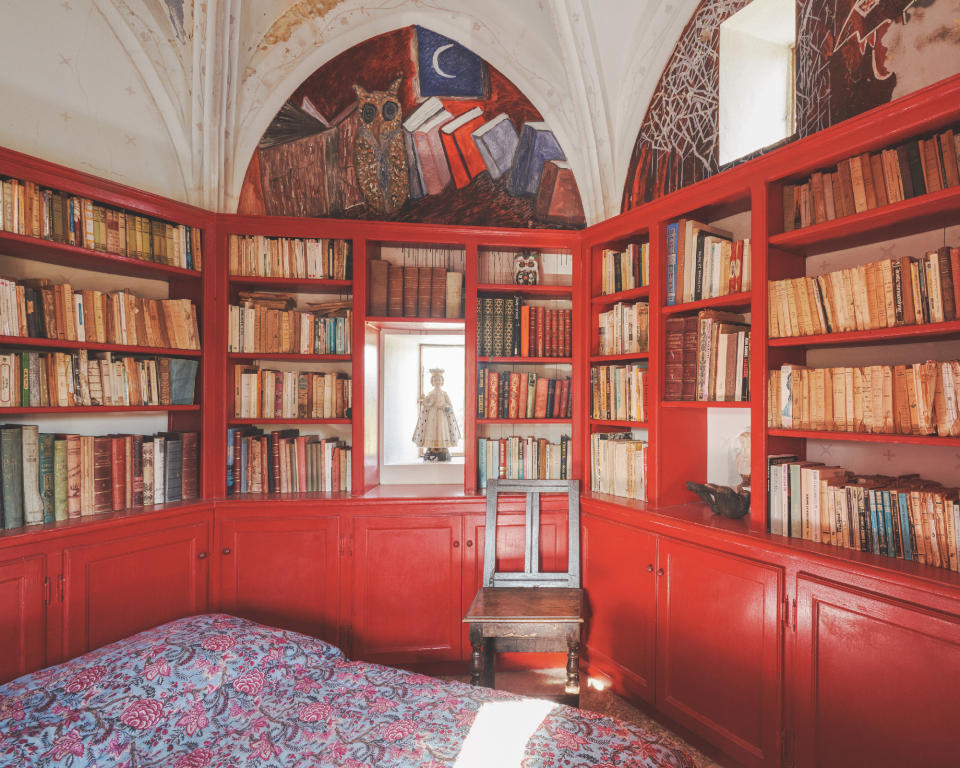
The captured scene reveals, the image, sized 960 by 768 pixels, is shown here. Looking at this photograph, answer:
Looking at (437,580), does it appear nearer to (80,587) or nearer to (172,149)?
(80,587)

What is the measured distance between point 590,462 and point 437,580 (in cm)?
111

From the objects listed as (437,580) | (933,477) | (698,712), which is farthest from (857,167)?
(437,580)

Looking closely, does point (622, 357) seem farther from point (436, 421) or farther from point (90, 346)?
point (90, 346)

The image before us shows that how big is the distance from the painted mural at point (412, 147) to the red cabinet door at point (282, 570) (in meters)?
1.82

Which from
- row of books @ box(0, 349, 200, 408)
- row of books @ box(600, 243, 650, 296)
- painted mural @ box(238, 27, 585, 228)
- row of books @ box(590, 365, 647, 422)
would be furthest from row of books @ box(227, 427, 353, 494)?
row of books @ box(600, 243, 650, 296)

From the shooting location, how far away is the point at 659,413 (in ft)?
8.46

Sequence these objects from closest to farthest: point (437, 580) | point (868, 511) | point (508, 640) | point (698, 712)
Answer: point (868, 511) → point (698, 712) → point (508, 640) → point (437, 580)

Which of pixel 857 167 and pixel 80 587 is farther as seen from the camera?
pixel 80 587

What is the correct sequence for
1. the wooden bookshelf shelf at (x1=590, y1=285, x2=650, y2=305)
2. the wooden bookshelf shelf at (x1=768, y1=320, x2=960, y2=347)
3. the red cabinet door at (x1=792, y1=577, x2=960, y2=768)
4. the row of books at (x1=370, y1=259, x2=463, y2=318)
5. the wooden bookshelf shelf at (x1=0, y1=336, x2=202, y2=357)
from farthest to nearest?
the row of books at (x1=370, y1=259, x2=463, y2=318)
the wooden bookshelf shelf at (x1=590, y1=285, x2=650, y2=305)
the wooden bookshelf shelf at (x1=0, y1=336, x2=202, y2=357)
the wooden bookshelf shelf at (x1=768, y1=320, x2=960, y2=347)
the red cabinet door at (x1=792, y1=577, x2=960, y2=768)

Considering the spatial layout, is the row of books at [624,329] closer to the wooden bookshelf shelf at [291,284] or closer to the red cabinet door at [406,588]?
the red cabinet door at [406,588]

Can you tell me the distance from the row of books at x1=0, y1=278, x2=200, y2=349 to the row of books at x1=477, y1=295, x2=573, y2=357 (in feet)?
5.29

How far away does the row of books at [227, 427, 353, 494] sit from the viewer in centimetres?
289

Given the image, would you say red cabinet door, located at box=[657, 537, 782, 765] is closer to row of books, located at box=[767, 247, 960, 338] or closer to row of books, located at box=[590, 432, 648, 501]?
row of books, located at box=[590, 432, 648, 501]

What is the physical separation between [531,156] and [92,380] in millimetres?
2694
